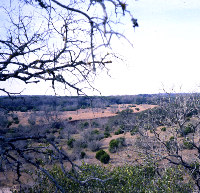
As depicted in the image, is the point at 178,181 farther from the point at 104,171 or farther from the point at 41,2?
the point at 41,2

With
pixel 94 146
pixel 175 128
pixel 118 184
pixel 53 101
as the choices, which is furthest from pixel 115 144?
pixel 53 101

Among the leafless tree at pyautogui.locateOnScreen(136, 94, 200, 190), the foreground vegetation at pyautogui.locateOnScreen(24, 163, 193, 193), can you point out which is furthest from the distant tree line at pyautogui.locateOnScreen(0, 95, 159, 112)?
the foreground vegetation at pyautogui.locateOnScreen(24, 163, 193, 193)

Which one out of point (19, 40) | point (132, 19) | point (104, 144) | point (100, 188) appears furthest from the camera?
point (104, 144)

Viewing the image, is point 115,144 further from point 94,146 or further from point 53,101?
point 53,101

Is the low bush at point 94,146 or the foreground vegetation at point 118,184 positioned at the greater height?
the foreground vegetation at point 118,184

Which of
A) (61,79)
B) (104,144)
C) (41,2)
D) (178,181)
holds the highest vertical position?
(41,2)

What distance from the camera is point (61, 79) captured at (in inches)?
105

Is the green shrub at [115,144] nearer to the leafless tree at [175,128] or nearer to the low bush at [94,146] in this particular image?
the low bush at [94,146]

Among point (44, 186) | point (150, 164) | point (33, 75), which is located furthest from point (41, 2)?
point (150, 164)

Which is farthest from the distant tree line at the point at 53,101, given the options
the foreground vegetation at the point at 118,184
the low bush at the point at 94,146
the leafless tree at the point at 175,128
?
the low bush at the point at 94,146

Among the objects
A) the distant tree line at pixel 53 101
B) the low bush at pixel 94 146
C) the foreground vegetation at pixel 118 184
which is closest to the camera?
the distant tree line at pixel 53 101

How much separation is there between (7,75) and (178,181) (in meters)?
5.20

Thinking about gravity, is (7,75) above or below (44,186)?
above

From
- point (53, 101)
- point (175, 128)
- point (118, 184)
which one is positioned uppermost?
point (53, 101)
